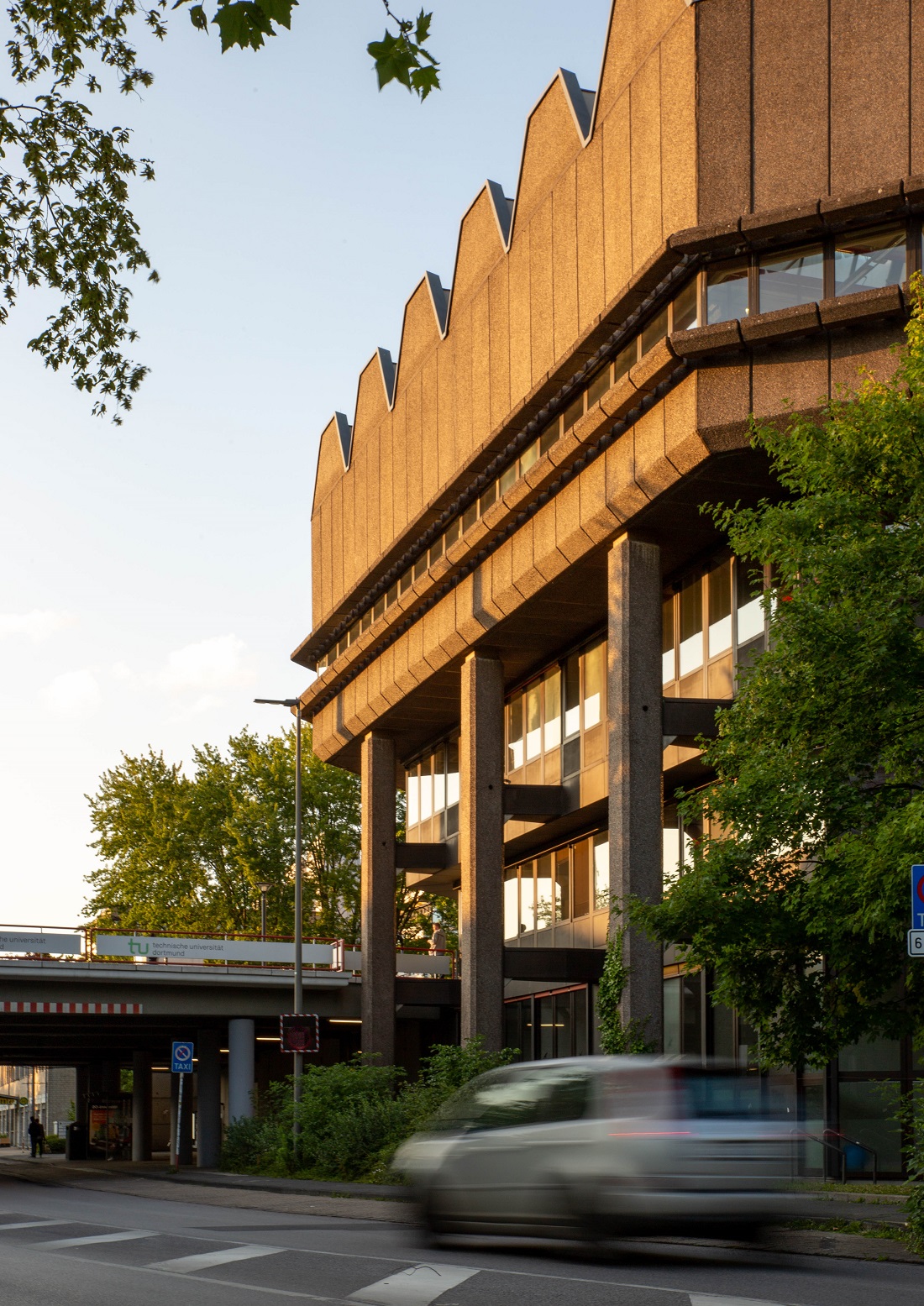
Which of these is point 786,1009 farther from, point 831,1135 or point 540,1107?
point 831,1135

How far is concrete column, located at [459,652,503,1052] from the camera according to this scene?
34.6 meters

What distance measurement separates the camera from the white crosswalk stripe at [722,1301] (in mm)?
10133

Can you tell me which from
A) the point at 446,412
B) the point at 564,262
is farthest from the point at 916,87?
the point at 446,412

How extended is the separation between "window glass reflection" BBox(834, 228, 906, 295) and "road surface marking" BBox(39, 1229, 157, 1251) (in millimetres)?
15866

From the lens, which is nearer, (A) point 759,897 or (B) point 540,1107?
(B) point 540,1107

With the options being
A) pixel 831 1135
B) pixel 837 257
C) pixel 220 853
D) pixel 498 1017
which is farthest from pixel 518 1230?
pixel 220 853

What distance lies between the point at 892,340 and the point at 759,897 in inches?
387

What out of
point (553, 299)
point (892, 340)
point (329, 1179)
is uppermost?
point (553, 299)

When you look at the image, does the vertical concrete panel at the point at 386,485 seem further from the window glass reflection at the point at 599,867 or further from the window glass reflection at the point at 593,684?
the window glass reflection at the point at 599,867

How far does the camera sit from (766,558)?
1808 cm

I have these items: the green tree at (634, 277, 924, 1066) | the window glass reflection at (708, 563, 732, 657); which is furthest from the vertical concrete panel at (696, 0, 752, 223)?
the green tree at (634, 277, 924, 1066)

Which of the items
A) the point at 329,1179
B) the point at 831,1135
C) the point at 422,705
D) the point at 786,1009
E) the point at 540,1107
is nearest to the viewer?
the point at 540,1107

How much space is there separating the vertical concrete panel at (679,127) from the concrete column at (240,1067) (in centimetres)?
2514

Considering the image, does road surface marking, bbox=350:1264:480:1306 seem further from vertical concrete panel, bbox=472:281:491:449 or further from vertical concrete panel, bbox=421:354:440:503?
→ vertical concrete panel, bbox=421:354:440:503
